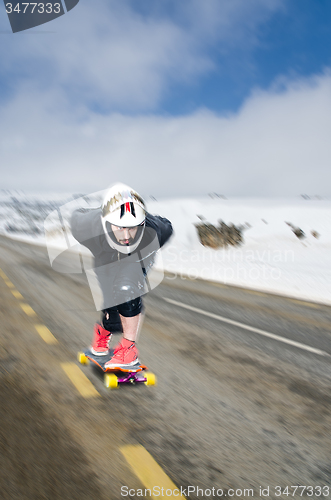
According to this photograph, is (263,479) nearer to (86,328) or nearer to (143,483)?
(143,483)

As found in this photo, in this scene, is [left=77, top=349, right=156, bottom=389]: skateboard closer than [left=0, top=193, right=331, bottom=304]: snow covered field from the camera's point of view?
Yes

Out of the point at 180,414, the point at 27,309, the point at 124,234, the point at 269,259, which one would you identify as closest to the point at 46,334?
the point at 27,309

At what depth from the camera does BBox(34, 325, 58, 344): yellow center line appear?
195 inches

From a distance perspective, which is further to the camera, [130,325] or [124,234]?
[130,325]

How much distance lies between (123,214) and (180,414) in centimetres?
182

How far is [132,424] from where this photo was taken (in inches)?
114

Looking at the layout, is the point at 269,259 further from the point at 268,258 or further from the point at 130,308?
the point at 130,308

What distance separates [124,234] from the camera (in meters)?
3.33

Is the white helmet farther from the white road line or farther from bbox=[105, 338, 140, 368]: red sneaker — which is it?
the white road line

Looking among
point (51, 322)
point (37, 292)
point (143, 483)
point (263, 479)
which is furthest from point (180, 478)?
point (37, 292)

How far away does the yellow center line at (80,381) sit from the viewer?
3.39 m

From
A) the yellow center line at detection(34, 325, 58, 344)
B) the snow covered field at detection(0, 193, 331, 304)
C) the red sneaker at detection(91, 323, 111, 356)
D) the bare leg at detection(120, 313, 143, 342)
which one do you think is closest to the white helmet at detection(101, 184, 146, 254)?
the bare leg at detection(120, 313, 143, 342)

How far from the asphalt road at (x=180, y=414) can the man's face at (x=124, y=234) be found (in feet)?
4.77

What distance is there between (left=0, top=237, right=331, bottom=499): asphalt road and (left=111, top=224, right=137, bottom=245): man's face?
1.45 m
